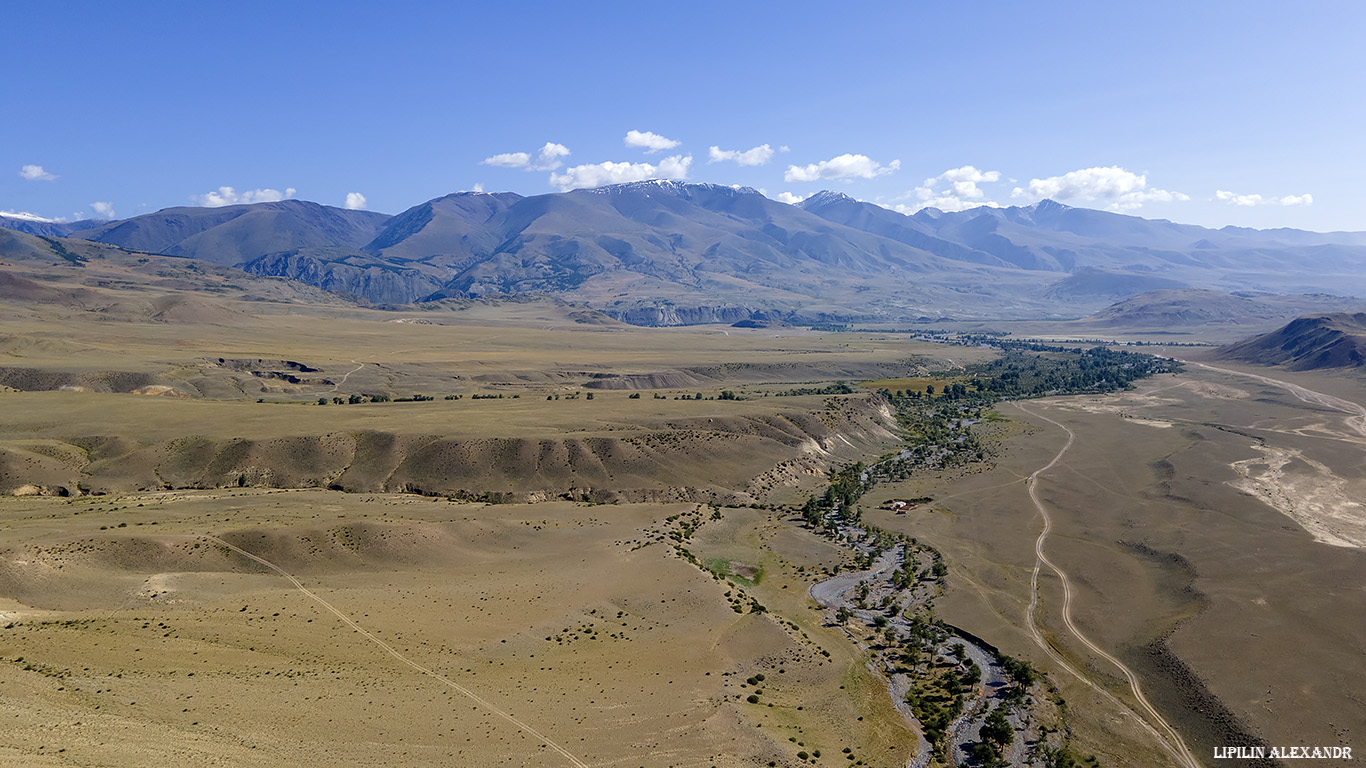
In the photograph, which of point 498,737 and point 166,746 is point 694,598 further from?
point 166,746

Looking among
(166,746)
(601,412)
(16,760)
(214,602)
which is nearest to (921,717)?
(166,746)

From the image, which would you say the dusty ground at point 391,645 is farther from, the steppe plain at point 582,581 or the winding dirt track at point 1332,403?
the winding dirt track at point 1332,403

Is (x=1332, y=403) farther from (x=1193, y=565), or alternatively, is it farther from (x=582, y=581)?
(x=582, y=581)

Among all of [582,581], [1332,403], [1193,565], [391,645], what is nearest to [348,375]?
[582,581]

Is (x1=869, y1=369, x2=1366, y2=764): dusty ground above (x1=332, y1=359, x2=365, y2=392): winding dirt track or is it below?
below

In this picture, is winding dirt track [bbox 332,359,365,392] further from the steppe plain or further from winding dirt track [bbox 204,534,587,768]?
winding dirt track [bbox 204,534,587,768]

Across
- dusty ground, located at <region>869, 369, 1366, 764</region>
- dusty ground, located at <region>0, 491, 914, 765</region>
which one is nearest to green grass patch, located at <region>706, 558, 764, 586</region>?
dusty ground, located at <region>0, 491, 914, 765</region>
